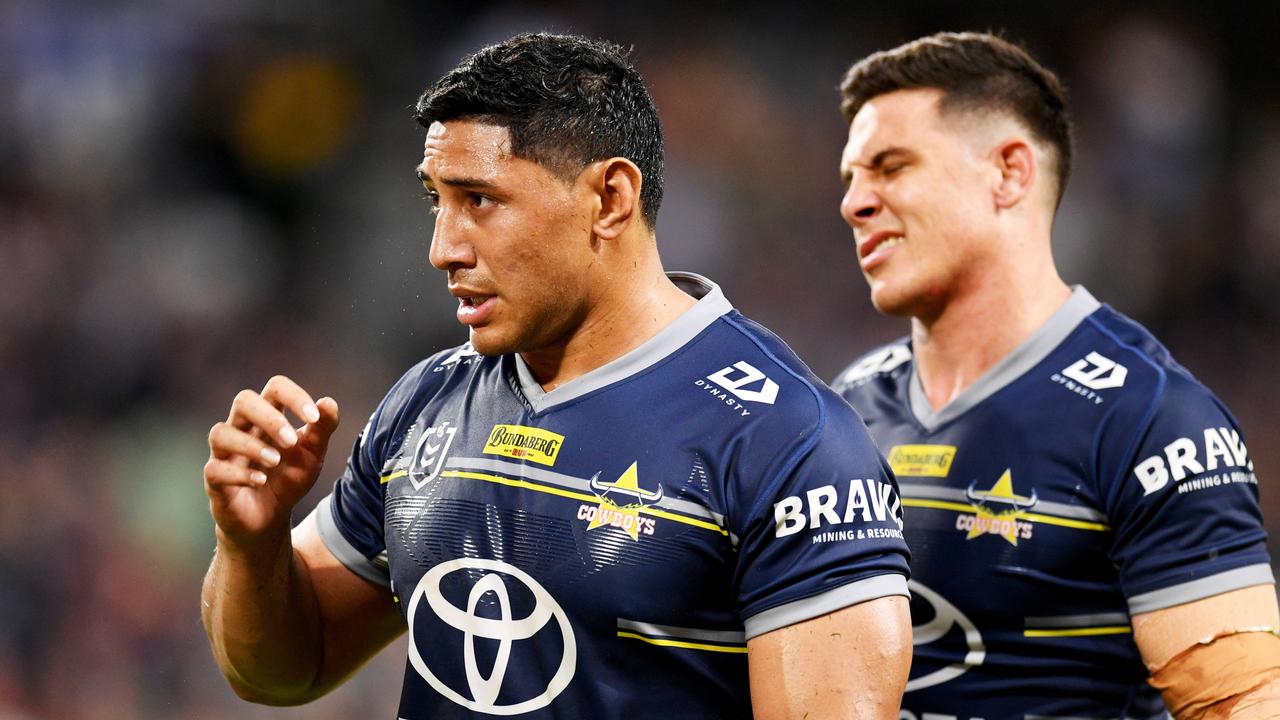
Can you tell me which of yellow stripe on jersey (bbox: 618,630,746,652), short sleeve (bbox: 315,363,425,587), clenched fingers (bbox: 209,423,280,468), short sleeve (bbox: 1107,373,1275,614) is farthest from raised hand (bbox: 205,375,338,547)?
short sleeve (bbox: 1107,373,1275,614)

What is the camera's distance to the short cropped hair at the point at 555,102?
2.50 metres

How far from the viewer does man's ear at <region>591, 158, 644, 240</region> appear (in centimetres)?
256

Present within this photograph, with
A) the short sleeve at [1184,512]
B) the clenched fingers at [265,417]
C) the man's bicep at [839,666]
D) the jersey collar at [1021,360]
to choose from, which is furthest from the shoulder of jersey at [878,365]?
the clenched fingers at [265,417]

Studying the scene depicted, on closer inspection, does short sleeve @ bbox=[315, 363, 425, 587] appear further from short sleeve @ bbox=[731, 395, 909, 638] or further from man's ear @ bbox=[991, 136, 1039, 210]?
man's ear @ bbox=[991, 136, 1039, 210]

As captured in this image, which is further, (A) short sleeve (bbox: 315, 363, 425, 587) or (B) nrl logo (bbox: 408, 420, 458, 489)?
(A) short sleeve (bbox: 315, 363, 425, 587)

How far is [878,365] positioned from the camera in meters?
3.76

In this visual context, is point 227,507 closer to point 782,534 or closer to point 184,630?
point 782,534

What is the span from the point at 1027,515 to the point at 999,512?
2.7 inches

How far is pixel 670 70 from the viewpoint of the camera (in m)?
9.77

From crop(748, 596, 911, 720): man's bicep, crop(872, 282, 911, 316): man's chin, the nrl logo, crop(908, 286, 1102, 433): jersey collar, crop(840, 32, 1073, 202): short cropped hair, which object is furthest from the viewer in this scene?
crop(840, 32, 1073, 202): short cropped hair

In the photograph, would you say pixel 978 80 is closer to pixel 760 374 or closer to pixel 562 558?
pixel 760 374

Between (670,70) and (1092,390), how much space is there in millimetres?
6985

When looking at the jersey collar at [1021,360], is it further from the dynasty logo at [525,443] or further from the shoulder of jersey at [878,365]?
the dynasty logo at [525,443]

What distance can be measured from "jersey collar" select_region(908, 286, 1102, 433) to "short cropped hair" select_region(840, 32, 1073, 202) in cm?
39
